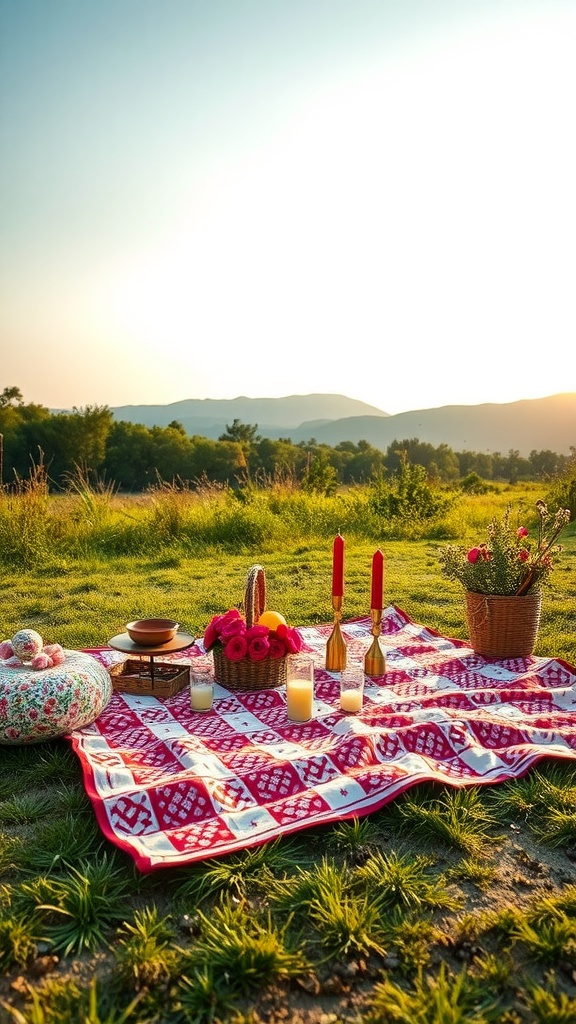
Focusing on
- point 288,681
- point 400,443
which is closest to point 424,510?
point 288,681

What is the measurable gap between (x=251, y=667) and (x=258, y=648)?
0.47 feet

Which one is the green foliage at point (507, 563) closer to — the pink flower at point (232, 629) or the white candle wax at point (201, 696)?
the pink flower at point (232, 629)

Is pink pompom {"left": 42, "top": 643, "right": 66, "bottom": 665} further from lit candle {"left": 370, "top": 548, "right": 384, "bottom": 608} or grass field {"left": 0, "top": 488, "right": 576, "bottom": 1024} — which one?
lit candle {"left": 370, "top": 548, "right": 384, "bottom": 608}

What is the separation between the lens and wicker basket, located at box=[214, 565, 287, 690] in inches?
150

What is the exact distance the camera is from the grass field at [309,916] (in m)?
1.78

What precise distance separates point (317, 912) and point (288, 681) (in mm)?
1400

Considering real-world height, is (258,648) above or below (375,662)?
above

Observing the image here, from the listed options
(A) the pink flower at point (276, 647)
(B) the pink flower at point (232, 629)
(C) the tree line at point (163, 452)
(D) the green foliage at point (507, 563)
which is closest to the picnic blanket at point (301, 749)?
(A) the pink flower at point (276, 647)

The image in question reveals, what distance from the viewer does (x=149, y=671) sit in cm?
389

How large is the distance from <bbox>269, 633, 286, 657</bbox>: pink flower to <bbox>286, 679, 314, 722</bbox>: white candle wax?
0.39 metres

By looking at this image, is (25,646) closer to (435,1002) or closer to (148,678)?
(148,678)

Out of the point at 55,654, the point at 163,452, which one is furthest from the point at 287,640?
the point at 163,452

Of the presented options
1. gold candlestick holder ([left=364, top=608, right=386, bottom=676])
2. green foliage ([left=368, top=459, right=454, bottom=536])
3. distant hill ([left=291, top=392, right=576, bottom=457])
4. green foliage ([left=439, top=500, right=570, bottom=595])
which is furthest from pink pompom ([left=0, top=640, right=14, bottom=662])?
distant hill ([left=291, top=392, right=576, bottom=457])

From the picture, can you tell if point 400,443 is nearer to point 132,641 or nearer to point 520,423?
point 132,641
